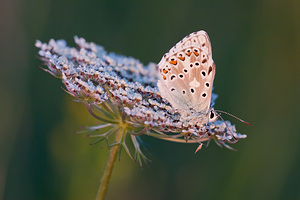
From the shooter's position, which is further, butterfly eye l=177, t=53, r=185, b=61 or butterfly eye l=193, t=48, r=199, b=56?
butterfly eye l=177, t=53, r=185, b=61

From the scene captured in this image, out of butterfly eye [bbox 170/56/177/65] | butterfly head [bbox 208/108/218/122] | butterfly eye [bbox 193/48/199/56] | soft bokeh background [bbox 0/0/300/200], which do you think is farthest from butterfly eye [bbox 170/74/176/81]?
soft bokeh background [bbox 0/0/300/200]

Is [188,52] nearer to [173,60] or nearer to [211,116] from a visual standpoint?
[173,60]

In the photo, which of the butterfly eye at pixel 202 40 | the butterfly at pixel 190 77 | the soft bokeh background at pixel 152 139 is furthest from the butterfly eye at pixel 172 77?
the soft bokeh background at pixel 152 139

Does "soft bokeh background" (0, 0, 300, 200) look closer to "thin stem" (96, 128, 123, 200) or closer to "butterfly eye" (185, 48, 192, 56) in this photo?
"thin stem" (96, 128, 123, 200)

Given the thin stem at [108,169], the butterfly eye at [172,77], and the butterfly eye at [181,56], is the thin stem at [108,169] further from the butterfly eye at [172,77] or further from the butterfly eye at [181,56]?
the butterfly eye at [181,56]

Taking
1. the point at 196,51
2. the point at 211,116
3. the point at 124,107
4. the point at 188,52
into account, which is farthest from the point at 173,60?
the point at 124,107

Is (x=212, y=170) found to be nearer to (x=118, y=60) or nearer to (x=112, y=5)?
(x=118, y=60)
